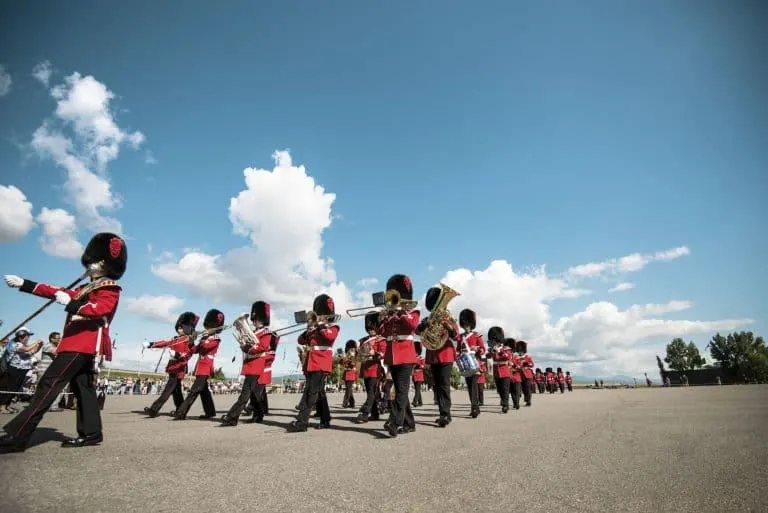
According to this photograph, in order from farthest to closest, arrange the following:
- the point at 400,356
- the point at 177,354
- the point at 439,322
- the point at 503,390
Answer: the point at 503,390 → the point at 177,354 → the point at 439,322 → the point at 400,356

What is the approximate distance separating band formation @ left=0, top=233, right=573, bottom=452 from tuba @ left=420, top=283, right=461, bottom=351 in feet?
0.07

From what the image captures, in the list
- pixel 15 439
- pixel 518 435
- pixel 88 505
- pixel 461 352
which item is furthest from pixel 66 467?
pixel 461 352

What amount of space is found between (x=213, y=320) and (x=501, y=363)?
349 inches

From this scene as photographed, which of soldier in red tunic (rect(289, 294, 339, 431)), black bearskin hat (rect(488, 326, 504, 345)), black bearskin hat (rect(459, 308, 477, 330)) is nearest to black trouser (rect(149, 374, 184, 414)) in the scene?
soldier in red tunic (rect(289, 294, 339, 431))

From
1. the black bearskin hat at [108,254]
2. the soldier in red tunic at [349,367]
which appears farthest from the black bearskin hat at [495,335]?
the black bearskin hat at [108,254]

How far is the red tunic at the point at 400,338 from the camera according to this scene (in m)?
7.39

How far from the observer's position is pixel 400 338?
752 cm

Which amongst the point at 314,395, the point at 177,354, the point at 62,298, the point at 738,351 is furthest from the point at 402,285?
the point at 738,351

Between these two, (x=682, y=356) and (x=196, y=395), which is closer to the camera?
(x=196, y=395)

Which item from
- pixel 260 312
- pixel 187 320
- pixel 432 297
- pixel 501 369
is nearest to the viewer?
pixel 432 297

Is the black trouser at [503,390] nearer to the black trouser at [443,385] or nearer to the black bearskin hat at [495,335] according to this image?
the black bearskin hat at [495,335]

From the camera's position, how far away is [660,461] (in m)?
4.61

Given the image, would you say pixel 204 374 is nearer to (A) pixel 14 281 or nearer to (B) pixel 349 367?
(A) pixel 14 281

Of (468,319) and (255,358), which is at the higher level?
(468,319)
